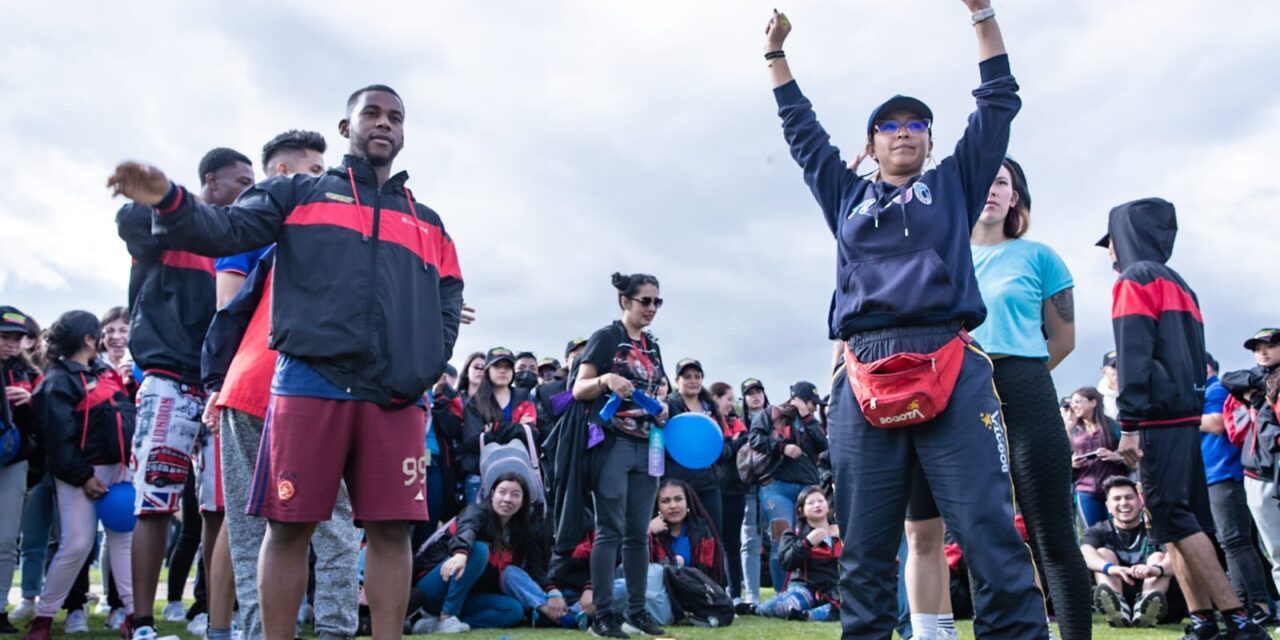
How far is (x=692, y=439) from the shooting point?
23.7 ft

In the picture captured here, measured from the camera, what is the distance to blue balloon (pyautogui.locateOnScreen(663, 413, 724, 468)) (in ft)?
23.1

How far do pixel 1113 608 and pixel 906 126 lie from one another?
19.8 ft

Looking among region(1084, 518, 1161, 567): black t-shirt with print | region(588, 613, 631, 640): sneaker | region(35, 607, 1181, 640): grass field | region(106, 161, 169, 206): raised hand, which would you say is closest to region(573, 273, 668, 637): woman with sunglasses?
region(588, 613, 631, 640): sneaker

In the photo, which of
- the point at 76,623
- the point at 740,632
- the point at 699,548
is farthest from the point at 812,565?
the point at 76,623

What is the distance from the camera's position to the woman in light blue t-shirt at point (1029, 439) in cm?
363

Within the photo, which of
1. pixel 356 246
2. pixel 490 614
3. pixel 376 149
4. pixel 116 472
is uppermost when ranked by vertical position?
pixel 376 149

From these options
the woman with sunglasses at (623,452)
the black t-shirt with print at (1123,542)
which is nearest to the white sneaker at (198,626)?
the woman with sunglasses at (623,452)

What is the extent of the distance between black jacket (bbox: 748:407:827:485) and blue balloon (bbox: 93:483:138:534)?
5.99 m

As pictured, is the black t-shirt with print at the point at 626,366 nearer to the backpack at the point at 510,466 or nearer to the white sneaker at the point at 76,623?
the backpack at the point at 510,466

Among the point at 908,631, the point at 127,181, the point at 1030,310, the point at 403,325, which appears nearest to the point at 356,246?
the point at 403,325

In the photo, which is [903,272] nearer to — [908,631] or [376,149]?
[376,149]

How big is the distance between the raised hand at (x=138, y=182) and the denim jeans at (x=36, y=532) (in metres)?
5.39

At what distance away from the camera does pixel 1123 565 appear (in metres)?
8.39

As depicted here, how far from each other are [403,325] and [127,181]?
94 centimetres
